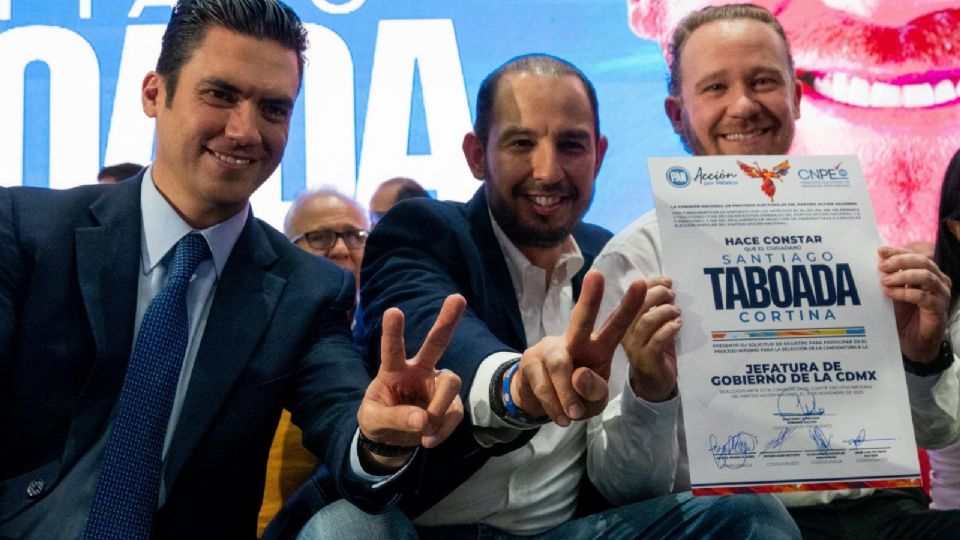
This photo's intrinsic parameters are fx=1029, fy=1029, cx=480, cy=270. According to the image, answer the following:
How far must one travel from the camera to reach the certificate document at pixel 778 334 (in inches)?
63.3

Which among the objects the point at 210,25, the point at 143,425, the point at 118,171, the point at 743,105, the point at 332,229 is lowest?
the point at 143,425

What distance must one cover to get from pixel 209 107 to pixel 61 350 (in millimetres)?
520

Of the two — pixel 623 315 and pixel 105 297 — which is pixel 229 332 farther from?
pixel 623 315

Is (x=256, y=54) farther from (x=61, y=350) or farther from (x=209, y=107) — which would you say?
Result: (x=61, y=350)

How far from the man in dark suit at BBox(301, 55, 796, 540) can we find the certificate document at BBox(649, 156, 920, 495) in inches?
5.8

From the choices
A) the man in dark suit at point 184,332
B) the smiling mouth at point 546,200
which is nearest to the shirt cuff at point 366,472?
the man in dark suit at point 184,332

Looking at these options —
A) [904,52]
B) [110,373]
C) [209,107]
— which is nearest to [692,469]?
[110,373]

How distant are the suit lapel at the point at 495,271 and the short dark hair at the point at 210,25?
0.50 m

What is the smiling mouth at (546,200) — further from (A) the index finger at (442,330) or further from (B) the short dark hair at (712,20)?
(A) the index finger at (442,330)

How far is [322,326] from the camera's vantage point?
1.99 m

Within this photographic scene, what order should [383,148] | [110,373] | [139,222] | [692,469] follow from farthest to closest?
1. [383,148]
2. [139,222]
3. [110,373]
4. [692,469]

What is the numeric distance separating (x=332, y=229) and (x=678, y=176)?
6.21 ft

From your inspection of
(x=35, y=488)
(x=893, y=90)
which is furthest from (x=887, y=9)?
(x=35, y=488)

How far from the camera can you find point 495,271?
2059 millimetres
